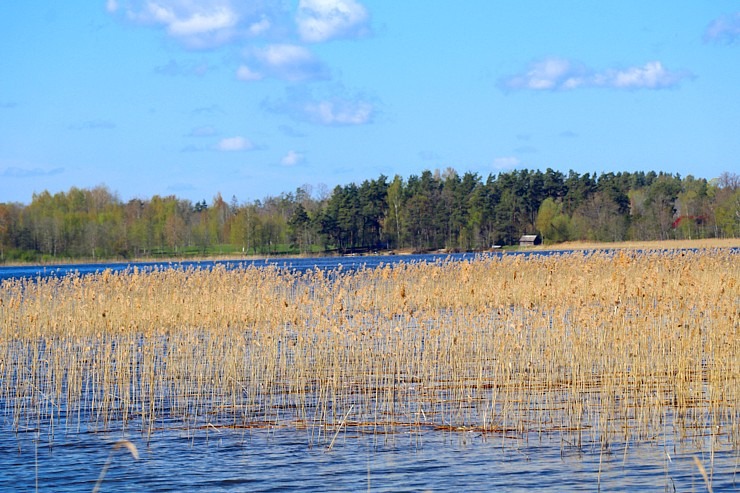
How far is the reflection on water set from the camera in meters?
7.09

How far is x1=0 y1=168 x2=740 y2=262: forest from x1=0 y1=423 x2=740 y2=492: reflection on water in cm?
7522

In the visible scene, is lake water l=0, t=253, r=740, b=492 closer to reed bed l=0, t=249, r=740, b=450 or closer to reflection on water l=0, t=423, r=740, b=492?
reflection on water l=0, t=423, r=740, b=492

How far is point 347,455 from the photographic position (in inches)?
317

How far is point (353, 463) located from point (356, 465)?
0.07 meters

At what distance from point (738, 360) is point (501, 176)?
81.8 m

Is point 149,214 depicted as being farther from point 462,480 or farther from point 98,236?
point 462,480

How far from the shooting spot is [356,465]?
7.72 m

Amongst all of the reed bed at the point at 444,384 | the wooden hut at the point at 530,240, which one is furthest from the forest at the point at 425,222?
the reed bed at the point at 444,384

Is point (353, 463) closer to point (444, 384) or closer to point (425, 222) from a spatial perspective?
point (444, 384)

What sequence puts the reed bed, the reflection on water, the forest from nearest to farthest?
the reflection on water, the reed bed, the forest

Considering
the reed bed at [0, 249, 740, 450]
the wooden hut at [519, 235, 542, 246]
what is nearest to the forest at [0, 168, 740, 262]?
the wooden hut at [519, 235, 542, 246]

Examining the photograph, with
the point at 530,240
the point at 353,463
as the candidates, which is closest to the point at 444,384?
the point at 353,463

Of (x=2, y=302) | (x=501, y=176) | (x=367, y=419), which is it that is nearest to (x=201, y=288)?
(x=2, y=302)

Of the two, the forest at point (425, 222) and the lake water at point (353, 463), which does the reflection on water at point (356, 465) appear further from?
the forest at point (425, 222)
